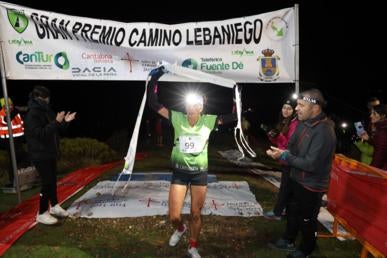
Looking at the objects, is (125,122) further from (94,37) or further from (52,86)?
(94,37)

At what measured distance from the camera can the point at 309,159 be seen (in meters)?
4.91

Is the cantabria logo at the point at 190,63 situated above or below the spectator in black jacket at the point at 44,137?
above

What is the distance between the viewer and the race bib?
18.1 feet

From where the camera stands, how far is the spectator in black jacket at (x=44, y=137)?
6.49 metres

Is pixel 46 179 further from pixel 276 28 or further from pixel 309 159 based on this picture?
pixel 276 28

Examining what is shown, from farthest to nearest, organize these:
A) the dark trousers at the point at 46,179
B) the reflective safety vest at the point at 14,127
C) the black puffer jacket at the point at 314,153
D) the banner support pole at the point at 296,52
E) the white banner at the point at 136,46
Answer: the reflective safety vest at the point at 14,127 < the white banner at the point at 136,46 < the banner support pole at the point at 296,52 < the dark trousers at the point at 46,179 < the black puffer jacket at the point at 314,153

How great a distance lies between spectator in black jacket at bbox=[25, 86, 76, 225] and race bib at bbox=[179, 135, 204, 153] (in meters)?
2.17

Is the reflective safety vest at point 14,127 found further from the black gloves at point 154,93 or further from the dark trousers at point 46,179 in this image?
the black gloves at point 154,93

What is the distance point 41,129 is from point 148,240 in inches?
97.7

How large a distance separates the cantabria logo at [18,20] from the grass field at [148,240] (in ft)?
12.8

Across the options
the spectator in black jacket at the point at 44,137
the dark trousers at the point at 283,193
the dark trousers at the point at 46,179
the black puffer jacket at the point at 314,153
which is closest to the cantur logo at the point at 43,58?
the spectator in black jacket at the point at 44,137

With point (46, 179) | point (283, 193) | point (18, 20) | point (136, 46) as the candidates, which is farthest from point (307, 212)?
point (18, 20)

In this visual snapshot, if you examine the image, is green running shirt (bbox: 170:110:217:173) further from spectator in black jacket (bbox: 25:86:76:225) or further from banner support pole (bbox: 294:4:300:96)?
banner support pole (bbox: 294:4:300:96)

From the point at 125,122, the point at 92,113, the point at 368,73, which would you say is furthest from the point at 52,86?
the point at 368,73
